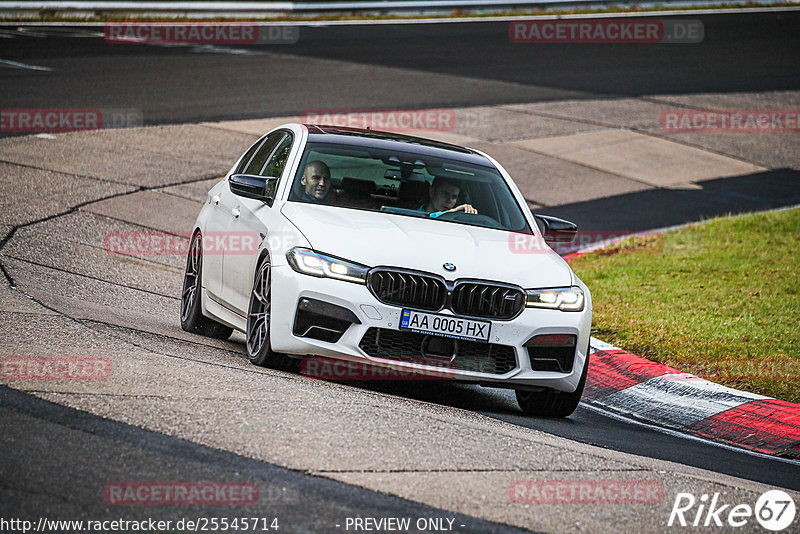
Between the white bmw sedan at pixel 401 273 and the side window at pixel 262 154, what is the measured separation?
1.12 ft

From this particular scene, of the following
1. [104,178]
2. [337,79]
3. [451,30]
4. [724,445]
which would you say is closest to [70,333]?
[724,445]

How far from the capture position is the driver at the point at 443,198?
866 cm

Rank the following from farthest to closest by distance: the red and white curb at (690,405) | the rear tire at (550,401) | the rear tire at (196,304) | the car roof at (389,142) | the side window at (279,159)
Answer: the rear tire at (196,304) → the car roof at (389,142) → the side window at (279,159) → the red and white curb at (690,405) → the rear tire at (550,401)

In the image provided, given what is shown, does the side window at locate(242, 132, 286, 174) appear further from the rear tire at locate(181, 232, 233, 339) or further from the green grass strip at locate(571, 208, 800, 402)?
the green grass strip at locate(571, 208, 800, 402)


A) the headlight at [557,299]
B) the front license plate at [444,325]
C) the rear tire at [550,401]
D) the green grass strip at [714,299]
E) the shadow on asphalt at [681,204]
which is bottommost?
the shadow on asphalt at [681,204]

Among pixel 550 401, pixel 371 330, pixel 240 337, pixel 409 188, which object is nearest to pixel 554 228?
pixel 409 188

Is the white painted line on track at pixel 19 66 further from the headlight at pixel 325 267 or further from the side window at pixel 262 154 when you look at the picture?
the headlight at pixel 325 267

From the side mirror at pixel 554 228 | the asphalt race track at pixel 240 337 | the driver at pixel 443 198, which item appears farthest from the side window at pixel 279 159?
the side mirror at pixel 554 228

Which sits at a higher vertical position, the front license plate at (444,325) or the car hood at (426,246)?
the car hood at (426,246)

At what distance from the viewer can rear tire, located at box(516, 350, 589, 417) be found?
800cm

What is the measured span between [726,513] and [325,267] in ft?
9.30

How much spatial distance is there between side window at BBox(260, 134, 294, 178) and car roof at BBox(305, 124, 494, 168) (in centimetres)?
18

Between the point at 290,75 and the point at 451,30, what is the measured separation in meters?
8.86

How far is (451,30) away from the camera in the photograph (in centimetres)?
3209
